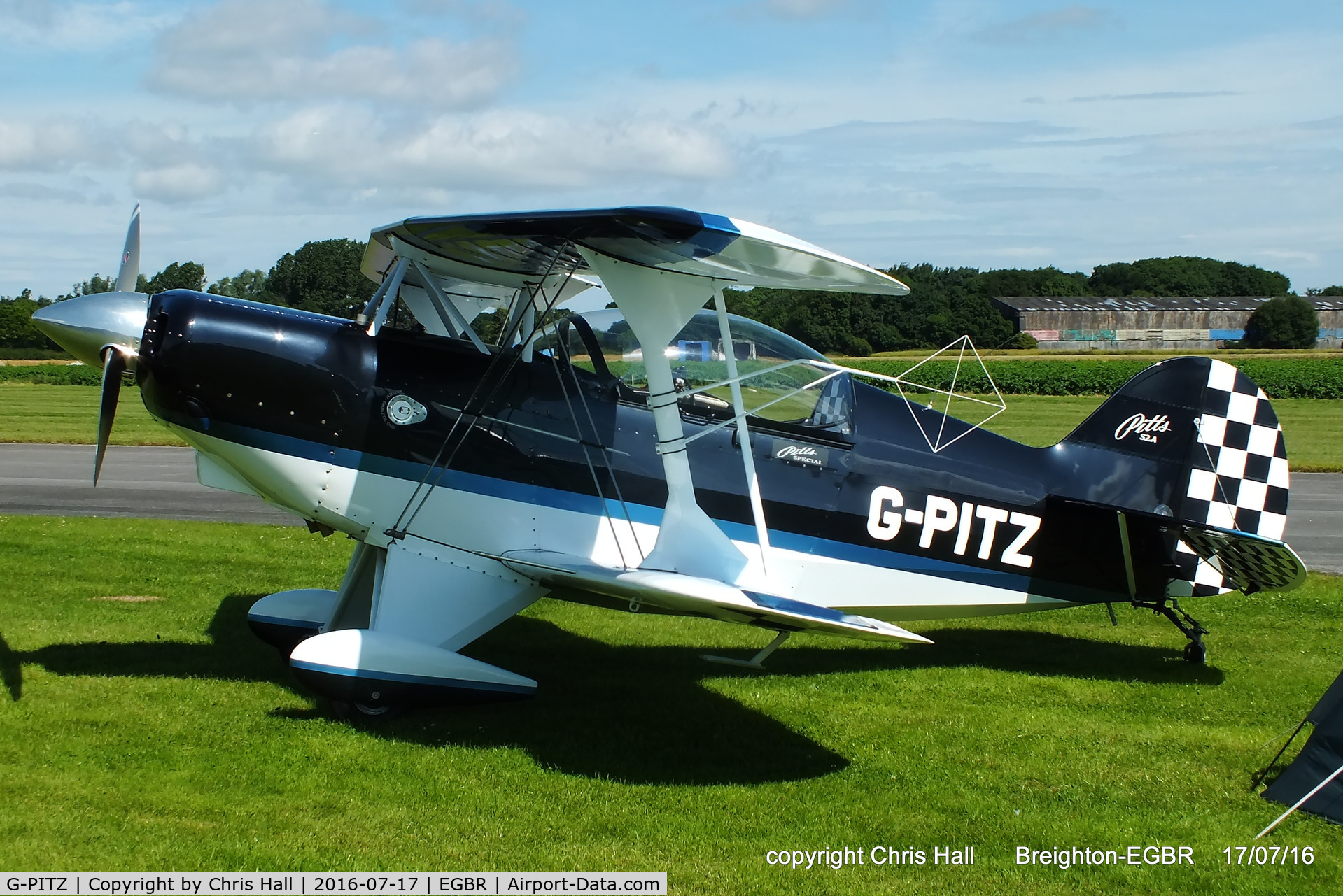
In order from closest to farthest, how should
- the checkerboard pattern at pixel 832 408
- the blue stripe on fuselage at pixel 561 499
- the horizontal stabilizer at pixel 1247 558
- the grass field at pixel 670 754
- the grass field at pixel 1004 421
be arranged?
the grass field at pixel 670 754
the blue stripe on fuselage at pixel 561 499
the horizontal stabilizer at pixel 1247 558
the checkerboard pattern at pixel 832 408
the grass field at pixel 1004 421

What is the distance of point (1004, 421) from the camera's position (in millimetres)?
28297

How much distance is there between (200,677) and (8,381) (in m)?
41.9

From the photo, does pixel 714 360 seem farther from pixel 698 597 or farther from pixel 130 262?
pixel 130 262

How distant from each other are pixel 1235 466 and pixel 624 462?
170 inches

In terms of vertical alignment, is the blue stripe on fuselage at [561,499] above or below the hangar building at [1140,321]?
below

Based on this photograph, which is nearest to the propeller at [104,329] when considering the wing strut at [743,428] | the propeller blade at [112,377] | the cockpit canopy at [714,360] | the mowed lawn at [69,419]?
the propeller blade at [112,377]

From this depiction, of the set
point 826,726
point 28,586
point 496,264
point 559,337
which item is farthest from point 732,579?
point 28,586

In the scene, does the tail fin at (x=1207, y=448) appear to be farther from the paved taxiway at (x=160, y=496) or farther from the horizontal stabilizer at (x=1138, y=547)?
the paved taxiway at (x=160, y=496)

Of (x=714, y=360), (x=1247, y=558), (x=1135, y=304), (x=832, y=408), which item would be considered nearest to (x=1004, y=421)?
(x=1247, y=558)

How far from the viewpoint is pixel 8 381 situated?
41.8 m

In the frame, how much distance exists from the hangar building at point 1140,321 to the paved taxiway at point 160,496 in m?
41.1

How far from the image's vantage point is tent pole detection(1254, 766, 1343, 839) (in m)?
4.84

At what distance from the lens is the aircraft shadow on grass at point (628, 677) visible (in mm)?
5703

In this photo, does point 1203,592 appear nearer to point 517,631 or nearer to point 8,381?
point 517,631
